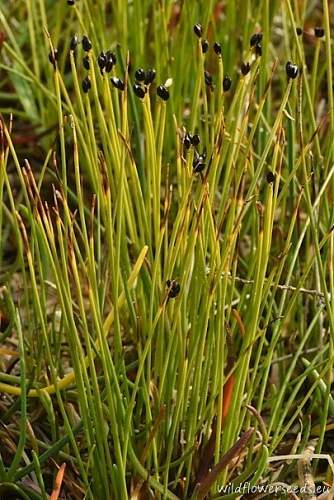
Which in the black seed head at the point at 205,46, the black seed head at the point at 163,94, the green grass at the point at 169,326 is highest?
the black seed head at the point at 163,94

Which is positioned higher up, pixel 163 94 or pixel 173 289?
pixel 163 94

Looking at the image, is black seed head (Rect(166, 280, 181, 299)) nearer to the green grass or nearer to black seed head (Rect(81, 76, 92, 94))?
the green grass

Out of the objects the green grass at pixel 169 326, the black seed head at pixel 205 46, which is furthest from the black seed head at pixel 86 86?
the black seed head at pixel 205 46

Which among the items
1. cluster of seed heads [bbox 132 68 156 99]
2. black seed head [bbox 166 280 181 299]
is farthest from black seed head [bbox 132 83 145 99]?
black seed head [bbox 166 280 181 299]

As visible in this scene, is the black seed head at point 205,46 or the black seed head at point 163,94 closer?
the black seed head at point 163,94

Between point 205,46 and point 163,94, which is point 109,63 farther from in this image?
point 205,46

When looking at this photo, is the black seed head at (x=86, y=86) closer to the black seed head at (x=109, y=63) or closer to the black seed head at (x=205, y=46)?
the black seed head at (x=109, y=63)

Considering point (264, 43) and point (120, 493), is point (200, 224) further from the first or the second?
point (264, 43)

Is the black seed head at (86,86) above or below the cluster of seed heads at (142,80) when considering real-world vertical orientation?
below

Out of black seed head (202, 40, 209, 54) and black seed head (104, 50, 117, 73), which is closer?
black seed head (104, 50, 117, 73)

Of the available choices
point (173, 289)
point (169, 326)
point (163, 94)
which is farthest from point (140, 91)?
point (169, 326)

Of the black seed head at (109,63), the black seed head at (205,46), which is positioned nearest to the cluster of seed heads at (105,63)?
the black seed head at (109,63)
